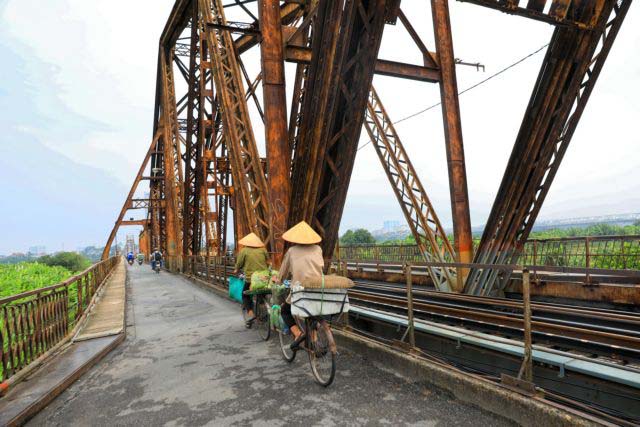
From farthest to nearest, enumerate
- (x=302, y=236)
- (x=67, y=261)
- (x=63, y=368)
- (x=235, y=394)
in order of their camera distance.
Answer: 1. (x=67, y=261)
2. (x=63, y=368)
3. (x=302, y=236)
4. (x=235, y=394)

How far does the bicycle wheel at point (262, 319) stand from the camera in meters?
6.68

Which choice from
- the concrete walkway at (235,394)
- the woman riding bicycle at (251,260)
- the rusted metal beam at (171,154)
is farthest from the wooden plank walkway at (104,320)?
the rusted metal beam at (171,154)

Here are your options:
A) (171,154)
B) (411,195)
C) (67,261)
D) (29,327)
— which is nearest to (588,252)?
(411,195)

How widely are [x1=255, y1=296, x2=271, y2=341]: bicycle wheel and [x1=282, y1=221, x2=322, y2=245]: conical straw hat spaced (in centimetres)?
259

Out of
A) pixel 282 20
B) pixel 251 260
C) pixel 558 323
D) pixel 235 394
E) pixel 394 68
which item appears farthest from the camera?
pixel 282 20

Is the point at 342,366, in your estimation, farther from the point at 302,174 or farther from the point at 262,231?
the point at 262,231

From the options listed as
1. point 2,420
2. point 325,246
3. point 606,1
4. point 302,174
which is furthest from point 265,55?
point 2,420

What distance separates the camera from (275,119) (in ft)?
19.6

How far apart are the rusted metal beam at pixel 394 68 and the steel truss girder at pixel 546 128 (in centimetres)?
236

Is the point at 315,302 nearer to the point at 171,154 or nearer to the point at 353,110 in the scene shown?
the point at 353,110

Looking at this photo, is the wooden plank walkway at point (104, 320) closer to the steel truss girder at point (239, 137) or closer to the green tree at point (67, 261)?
the steel truss girder at point (239, 137)

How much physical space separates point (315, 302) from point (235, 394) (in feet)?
4.27

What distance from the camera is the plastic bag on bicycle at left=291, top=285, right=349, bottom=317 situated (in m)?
4.39

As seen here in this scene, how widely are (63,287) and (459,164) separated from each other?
793cm
